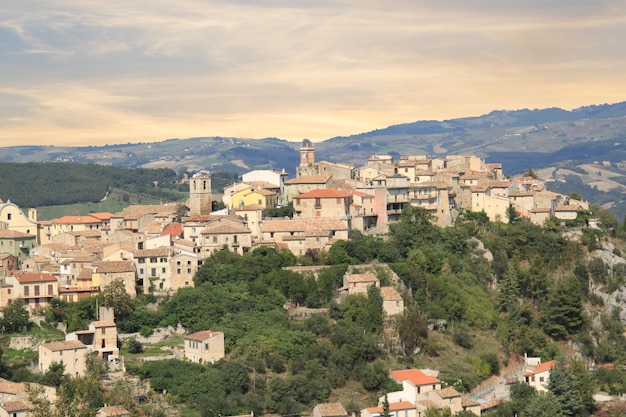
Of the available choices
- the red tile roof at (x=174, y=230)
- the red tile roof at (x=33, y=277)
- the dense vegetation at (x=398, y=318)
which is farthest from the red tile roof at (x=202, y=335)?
the red tile roof at (x=174, y=230)

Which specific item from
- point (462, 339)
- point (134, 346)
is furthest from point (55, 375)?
point (462, 339)

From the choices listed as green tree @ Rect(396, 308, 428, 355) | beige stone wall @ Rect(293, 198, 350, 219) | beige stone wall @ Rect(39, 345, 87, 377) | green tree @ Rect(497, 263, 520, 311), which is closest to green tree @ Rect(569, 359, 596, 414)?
green tree @ Rect(396, 308, 428, 355)

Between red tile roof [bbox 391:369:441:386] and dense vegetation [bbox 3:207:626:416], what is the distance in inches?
23.0

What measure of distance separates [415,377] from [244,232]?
548 inches

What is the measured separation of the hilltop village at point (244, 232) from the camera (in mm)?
48094

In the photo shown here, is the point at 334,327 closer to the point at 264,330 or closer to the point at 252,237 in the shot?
the point at 264,330

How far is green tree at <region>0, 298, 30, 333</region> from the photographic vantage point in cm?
4956

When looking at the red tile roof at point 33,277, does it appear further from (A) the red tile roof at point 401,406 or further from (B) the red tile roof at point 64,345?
(A) the red tile roof at point 401,406

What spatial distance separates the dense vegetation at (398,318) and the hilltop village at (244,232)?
1.12 meters

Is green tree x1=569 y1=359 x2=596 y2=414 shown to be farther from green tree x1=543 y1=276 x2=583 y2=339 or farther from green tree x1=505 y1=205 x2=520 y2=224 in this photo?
green tree x1=505 y1=205 x2=520 y2=224

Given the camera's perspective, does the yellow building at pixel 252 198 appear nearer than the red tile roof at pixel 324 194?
No

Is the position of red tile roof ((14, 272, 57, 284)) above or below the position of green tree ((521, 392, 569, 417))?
above

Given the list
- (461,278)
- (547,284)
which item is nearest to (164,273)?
(461,278)

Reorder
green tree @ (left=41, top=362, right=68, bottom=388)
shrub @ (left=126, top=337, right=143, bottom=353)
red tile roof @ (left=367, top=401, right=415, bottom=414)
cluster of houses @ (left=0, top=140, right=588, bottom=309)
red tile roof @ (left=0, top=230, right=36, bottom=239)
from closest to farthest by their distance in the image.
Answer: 1. green tree @ (left=41, top=362, right=68, bottom=388)
2. red tile roof @ (left=367, top=401, right=415, bottom=414)
3. shrub @ (left=126, top=337, right=143, bottom=353)
4. cluster of houses @ (left=0, top=140, right=588, bottom=309)
5. red tile roof @ (left=0, top=230, right=36, bottom=239)
